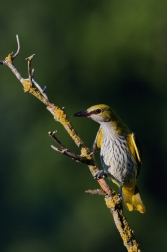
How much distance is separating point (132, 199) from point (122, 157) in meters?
0.25

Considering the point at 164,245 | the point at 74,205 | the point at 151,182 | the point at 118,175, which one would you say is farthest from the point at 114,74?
the point at 118,175

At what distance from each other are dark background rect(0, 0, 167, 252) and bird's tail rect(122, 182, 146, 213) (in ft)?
35.6

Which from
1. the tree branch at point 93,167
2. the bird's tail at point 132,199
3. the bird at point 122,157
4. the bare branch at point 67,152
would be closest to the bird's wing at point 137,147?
the bird at point 122,157

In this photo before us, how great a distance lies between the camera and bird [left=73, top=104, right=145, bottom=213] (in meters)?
4.90

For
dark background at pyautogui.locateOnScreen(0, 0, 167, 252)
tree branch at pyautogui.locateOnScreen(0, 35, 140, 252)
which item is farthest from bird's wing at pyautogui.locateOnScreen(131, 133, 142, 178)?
dark background at pyautogui.locateOnScreen(0, 0, 167, 252)

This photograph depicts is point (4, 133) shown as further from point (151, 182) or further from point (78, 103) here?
point (151, 182)

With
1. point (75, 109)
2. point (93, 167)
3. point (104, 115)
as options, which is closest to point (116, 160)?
point (104, 115)

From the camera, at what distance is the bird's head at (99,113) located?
4242 mm

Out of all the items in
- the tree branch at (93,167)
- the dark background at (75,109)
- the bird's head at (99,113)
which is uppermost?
the dark background at (75,109)

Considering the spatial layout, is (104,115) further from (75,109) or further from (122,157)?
(75,109)

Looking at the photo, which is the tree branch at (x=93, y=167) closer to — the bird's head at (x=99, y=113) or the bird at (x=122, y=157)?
the bird's head at (x=99, y=113)

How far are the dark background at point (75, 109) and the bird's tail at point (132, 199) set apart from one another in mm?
10861

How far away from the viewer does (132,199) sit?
4949mm

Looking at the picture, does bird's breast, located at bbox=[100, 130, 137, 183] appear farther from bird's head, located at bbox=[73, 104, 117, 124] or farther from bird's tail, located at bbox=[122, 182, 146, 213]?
bird's head, located at bbox=[73, 104, 117, 124]
